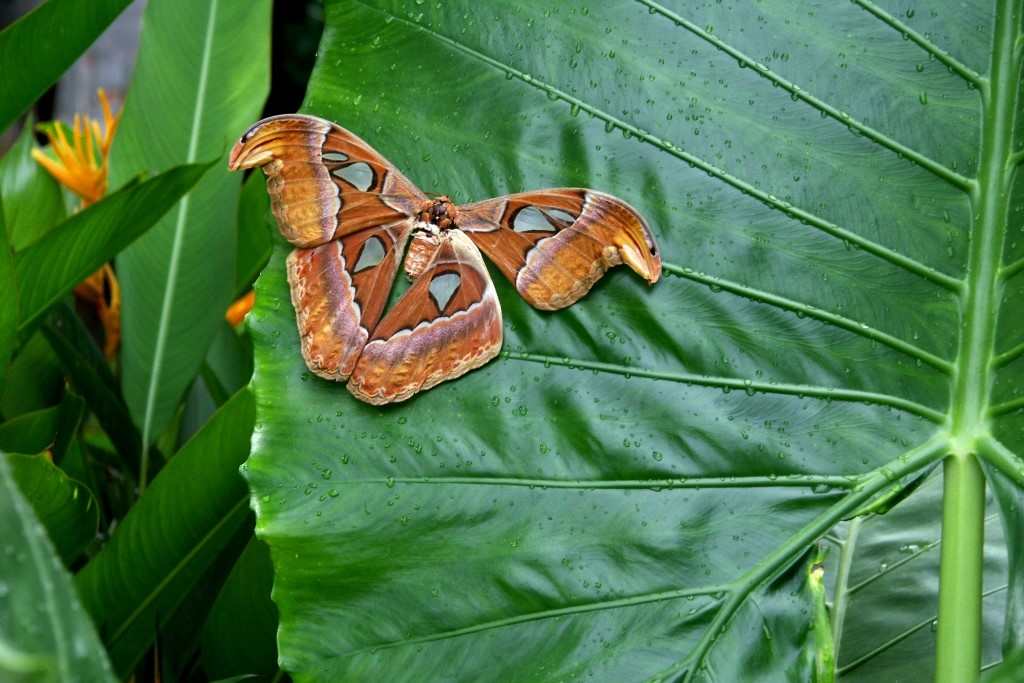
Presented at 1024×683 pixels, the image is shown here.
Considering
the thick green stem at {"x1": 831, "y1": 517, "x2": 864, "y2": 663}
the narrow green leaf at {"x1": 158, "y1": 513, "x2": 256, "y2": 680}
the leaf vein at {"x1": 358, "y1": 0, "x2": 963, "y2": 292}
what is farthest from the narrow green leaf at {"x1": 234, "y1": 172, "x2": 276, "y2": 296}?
the thick green stem at {"x1": 831, "y1": 517, "x2": 864, "y2": 663}

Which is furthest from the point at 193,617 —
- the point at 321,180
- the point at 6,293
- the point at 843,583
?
the point at 843,583

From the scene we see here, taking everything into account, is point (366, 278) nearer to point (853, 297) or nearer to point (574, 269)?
point (574, 269)

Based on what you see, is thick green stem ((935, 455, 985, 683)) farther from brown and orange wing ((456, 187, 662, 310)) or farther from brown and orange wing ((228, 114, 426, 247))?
brown and orange wing ((228, 114, 426, 247))

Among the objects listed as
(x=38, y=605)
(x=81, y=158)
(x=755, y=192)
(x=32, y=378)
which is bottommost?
(x=38, y=605)

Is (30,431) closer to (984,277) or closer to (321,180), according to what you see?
(321,180)

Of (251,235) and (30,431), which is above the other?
(251,235)

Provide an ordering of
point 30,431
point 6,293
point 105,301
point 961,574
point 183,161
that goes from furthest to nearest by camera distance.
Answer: point 105,301 < point 183,161 < point 30,431 < point 6,293 < point 961,574

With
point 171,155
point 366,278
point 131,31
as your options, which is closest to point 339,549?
point 366,278
